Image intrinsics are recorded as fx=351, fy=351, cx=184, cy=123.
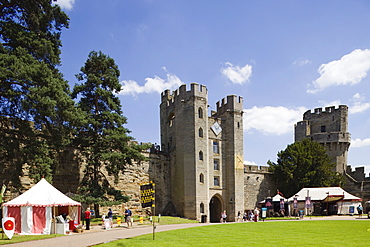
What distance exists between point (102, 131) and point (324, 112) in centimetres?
3543

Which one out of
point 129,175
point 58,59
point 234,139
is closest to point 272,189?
point 234,139

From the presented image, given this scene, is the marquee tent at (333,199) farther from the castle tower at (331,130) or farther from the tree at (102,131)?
the tree at (102,131)

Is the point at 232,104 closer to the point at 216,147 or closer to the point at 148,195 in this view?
the point at 216,147

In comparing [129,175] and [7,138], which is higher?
[7,138]

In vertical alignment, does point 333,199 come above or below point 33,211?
below

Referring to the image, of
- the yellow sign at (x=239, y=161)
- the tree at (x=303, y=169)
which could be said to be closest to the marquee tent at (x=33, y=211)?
the yellow sign at (x=239, y=161)

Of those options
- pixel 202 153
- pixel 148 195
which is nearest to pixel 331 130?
pixel 202 153

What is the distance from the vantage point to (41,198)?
732 inches

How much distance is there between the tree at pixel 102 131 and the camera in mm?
25766

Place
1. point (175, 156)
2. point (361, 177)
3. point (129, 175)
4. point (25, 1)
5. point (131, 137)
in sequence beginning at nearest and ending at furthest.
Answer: point (25, 1) → point (131, 137) → point (129, 175) → point (175, 156) → point (361, 177)

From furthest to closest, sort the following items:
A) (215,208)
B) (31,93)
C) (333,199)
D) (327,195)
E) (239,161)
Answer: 1. (215,208)
2. (239,161)
3. (333,199)
4. (327,195)
5. (31,93)

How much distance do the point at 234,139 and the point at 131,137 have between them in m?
13.1

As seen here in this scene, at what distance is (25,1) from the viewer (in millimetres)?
23234

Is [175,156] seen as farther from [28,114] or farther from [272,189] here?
[28,114]
